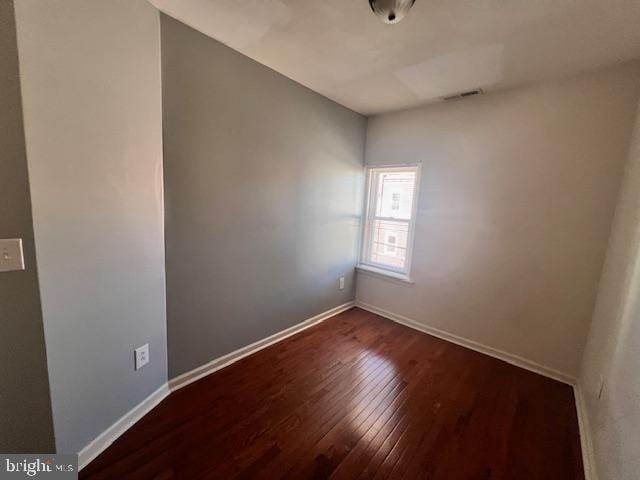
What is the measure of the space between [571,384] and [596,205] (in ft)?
4.64

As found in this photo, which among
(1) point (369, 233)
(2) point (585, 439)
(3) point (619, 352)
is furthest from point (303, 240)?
(2) point (585, 439)

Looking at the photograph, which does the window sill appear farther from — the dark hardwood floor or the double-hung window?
the dark hardwood floor

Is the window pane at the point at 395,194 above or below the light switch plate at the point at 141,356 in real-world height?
above

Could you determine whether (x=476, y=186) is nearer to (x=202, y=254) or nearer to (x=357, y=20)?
(x=357, y=20)

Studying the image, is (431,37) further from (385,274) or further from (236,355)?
(236,355)

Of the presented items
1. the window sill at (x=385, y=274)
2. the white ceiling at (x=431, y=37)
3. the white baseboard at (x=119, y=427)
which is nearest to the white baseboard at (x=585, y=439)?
the window sill at (x=385, y=274)

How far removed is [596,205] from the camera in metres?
1.86

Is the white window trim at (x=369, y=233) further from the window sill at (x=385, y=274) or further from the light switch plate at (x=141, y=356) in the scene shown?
the light switch plate at (x=141, y=356)

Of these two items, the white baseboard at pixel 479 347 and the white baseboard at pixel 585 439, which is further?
the white baseboard at pixel 479 347

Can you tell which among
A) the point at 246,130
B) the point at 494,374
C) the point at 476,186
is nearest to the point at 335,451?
the point at 494,374

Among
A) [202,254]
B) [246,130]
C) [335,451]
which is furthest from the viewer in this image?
[246,130]

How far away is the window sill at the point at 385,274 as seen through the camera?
2.91 meters

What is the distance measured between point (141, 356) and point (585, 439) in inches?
106

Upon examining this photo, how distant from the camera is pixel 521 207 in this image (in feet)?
7.04
